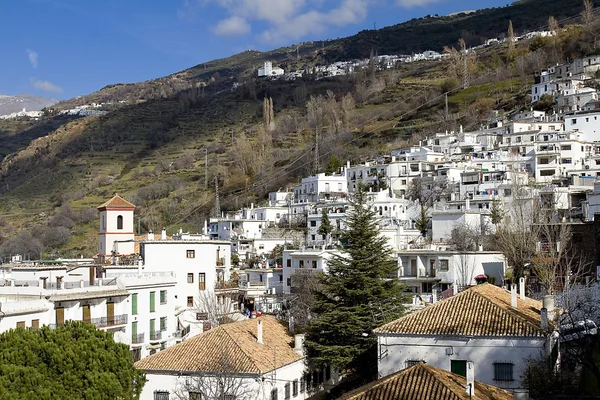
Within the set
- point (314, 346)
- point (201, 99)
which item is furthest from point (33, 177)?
point (314, 346)

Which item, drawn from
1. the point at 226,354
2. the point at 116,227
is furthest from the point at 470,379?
the point at 116,227

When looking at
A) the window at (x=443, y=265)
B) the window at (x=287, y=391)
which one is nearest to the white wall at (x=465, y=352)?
the window at (x=287, y=391)

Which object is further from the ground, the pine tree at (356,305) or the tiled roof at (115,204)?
the tiled roof at (115,204)

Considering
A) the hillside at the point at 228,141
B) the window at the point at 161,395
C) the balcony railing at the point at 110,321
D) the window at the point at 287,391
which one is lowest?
the window at the point at 287,391

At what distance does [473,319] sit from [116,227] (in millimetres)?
31643

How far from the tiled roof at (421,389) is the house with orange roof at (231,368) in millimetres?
5350

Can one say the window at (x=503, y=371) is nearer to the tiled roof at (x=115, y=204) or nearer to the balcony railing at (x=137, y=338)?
the balcony railing at (x=137, y=338)

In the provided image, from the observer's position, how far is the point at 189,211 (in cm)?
9912

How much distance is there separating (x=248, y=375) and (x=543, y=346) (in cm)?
899

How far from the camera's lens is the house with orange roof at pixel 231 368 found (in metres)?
23.4

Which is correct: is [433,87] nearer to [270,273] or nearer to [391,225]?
[391,225]

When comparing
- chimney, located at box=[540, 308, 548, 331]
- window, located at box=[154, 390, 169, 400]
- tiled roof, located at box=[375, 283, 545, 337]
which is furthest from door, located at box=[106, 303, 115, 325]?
chimney, located at box=[540, 308, 548, 331]

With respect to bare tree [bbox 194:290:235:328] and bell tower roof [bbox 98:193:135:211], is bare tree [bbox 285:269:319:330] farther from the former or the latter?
bell tower roof [bbox 98:193:135:211]

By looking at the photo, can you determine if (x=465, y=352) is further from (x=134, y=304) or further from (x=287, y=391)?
(x=134, y=304)
